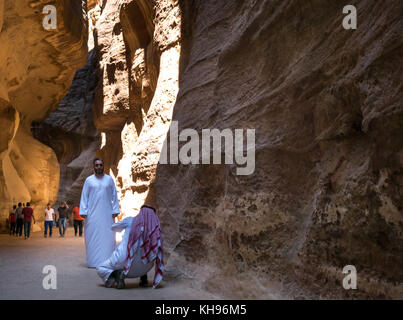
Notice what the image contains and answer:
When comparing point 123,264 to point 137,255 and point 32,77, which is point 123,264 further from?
point 32,77

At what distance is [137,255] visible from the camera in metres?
4.72

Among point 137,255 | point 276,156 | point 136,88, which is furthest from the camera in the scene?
point 136,88

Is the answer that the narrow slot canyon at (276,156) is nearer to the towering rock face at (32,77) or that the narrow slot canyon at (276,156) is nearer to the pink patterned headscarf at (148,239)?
the pink patterned headscarf at (148,239)

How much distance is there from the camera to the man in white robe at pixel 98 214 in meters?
6.45

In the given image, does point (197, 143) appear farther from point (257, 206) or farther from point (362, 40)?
point (362, 40)

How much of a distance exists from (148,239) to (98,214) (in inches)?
83.9

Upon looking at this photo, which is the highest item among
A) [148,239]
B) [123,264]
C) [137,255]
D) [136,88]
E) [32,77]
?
[32,77]

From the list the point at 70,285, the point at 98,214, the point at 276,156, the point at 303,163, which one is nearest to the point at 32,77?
the point at 98,214

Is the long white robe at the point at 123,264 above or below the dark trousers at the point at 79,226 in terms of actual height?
above

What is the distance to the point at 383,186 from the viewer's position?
10.5 feet

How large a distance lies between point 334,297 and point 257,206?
4.63 ft

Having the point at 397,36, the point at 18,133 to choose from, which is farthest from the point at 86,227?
the point at 18,133

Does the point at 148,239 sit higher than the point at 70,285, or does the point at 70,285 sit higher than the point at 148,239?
the point at 148,239

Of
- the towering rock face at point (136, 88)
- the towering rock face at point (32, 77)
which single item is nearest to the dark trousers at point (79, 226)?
the towering rock face at point (136, 88)
